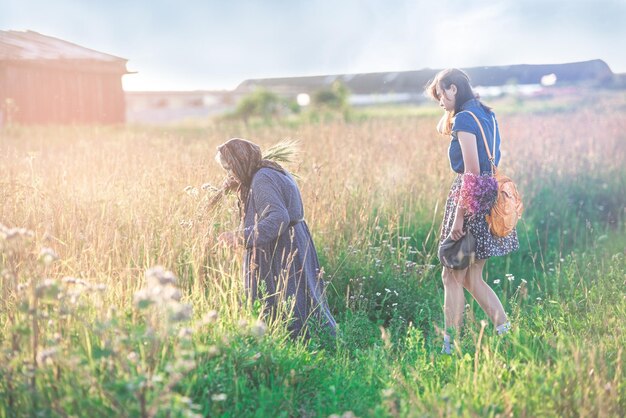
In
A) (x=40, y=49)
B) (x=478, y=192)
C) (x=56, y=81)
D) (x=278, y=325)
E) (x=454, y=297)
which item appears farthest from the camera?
(x=56, y=81)

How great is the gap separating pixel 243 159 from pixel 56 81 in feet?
54.9

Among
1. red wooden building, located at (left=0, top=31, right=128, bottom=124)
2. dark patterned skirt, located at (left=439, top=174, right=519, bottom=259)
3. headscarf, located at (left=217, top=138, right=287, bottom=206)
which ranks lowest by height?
dark patterned skirt, located at (left=439, top=174, right=519, bottom=259)

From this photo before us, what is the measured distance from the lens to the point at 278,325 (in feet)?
12.1

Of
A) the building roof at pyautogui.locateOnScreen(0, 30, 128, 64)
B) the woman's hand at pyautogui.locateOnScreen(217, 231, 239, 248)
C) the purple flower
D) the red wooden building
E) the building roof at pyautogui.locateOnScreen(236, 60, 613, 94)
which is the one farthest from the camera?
the building roof at pyautogui.locateOnScreen(236, 60, 613, 94)

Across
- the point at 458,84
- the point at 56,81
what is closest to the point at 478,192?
the point at 458,84

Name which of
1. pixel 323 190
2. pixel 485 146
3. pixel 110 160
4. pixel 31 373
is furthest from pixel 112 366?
pixel 110 160

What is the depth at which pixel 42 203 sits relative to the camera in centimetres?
493

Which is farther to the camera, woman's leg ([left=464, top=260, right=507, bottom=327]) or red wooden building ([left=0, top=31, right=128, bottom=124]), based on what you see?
red wooden building ([left=0, top=31, right=128, bottom=124])

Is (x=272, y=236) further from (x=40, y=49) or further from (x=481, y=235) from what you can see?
(x=40, y=49)

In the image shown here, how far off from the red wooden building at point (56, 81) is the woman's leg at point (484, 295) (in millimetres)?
15041

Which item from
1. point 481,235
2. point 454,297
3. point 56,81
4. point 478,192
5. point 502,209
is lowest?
point 454,297

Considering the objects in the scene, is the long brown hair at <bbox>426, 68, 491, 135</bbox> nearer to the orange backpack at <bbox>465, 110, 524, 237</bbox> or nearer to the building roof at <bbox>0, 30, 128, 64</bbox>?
the orange backpack at <bbox>465, 110, 524, 237</bbox>

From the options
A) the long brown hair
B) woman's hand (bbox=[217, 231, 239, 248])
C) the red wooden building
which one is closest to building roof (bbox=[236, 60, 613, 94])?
the red wooden building

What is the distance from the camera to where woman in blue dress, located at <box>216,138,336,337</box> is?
3861 millimetres
